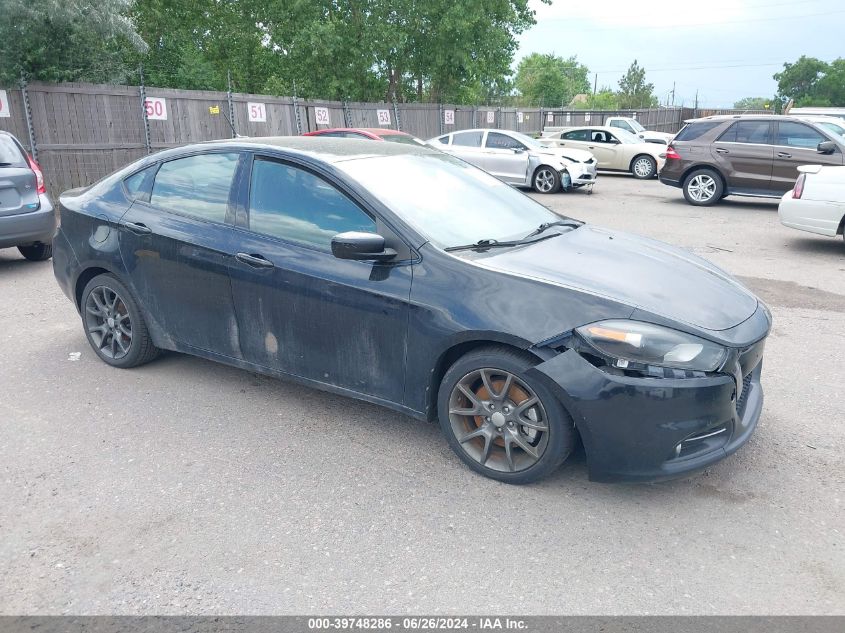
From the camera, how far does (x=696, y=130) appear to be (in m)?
14.2

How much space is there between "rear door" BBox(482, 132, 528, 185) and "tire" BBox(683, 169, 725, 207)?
12.3 ft

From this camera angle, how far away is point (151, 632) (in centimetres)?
258

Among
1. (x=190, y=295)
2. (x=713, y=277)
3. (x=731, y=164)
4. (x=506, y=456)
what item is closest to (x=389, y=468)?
(x=506, y=456)

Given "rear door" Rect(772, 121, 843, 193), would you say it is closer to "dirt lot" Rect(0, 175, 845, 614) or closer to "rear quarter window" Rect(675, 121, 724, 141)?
"rear quarter window" Rect(675, 121, 724, 141)

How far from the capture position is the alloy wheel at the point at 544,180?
16.4 meters

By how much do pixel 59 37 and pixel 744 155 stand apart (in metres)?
13.3

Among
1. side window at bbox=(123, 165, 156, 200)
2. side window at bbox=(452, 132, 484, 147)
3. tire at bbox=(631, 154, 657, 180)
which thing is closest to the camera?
side window at bbox=(123, 165, 156, 200)

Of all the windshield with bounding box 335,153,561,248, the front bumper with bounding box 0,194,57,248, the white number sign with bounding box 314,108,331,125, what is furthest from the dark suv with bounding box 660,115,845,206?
the front bumper with bounding box 0,194,57,248

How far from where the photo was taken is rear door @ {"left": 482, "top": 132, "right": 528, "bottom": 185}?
1652 cm

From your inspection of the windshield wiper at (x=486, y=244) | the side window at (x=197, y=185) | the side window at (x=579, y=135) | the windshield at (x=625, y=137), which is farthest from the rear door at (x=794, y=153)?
the side window at (x=197, y=185)

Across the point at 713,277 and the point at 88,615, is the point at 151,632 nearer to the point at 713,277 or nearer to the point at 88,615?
the point at 88,615

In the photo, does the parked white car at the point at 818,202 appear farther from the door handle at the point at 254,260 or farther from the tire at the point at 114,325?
the tire at the point at 114,325

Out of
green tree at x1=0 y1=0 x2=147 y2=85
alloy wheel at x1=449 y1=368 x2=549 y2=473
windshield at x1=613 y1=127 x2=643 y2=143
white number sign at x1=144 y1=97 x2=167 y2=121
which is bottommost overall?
alloy wheel at x1=449 y1=368 x2=549 y2=473

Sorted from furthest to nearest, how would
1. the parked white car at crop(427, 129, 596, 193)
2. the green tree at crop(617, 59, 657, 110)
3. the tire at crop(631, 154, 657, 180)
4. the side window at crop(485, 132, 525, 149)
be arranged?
the green tree at crop(617, 59, 657, 110), the tire at crop(631, 154, 657, 180), the side window at crop(485, 132, 525, 149), the parked white car at crop(427, 129, 596, 193)
